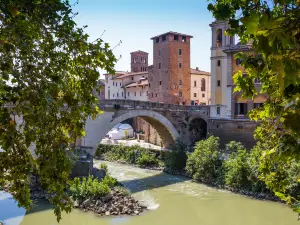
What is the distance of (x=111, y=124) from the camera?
22406 millimetres

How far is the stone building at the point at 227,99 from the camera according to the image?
2312cm

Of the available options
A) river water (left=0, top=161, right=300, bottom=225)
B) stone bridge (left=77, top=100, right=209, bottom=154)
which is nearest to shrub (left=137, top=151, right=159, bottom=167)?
stone bridge (left=77, top=100, right=209, bottom=154)

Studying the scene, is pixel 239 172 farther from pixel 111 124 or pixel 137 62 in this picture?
pixel 137 62

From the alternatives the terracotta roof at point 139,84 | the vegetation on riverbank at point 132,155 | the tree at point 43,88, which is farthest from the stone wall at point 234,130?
the tree at point 43,88

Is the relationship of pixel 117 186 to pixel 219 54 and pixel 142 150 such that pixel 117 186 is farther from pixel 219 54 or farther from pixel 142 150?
Result: pixel 219 54

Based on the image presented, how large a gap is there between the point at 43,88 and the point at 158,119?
21355 mm

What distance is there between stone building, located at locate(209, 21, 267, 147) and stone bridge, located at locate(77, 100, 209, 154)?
1435mm

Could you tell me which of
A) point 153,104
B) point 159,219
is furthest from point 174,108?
point 159,219

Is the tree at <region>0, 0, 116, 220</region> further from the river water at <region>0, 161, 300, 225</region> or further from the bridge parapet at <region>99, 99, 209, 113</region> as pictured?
the bridge parapet at <region>99, 99, 209, 113</region>

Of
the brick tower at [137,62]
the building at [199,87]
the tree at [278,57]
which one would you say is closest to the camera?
the tree at [278,57]

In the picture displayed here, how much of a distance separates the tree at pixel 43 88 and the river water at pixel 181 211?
31.1 feet

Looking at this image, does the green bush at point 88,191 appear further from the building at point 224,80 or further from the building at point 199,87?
the building at point 199,87

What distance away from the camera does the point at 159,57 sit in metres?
36.2

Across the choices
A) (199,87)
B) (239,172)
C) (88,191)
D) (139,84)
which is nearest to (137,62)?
(139,84)
